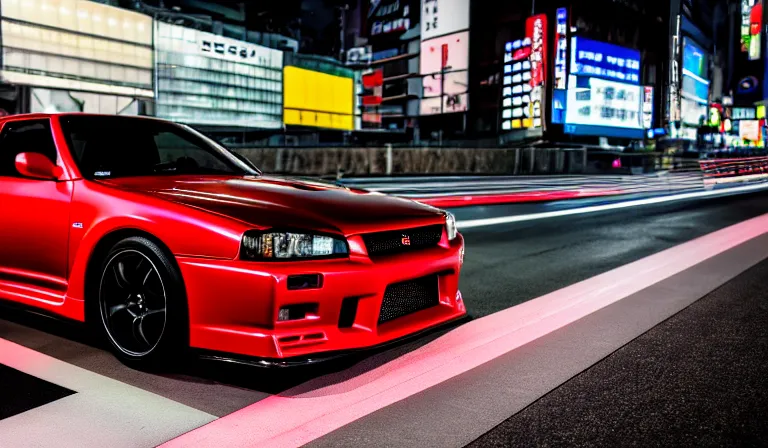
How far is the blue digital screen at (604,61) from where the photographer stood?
5938 centimetres

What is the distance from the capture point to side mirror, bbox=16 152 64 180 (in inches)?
163

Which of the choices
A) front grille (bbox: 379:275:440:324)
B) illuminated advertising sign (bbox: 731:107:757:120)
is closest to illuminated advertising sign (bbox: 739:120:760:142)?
illuminated advertising sign (bbox: 731:107:757:120)

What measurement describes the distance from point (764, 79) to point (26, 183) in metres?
105

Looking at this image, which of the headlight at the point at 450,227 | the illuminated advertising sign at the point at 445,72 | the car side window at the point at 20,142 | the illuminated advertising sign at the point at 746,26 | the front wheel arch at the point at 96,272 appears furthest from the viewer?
the illuminated advertising sign at the point at 746,26

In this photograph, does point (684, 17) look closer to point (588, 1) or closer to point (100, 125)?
point (588, 1)

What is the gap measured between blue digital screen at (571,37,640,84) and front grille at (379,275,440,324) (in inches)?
2310

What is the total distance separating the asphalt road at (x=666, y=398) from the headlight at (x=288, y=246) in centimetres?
115

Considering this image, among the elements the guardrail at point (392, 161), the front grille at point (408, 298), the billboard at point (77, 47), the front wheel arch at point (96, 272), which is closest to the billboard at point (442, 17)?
the billboard at point (77, 47)

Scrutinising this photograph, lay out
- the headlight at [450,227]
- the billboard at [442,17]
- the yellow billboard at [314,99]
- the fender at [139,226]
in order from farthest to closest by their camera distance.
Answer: the yellow billboard at [314,99] → the billboard at [442,17] → the headlight at [450,227] → the fender at [139,226]

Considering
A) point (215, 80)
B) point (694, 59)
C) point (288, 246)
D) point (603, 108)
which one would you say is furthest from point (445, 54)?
point (288, 246)

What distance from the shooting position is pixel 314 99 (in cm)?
8738

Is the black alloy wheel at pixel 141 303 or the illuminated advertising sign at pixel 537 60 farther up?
the illuminated advertising sign at pixel 537 60

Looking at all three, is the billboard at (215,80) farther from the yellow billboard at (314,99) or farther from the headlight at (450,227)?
the headlight at (450,227)

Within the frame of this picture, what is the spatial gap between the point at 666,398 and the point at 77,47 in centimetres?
6789
